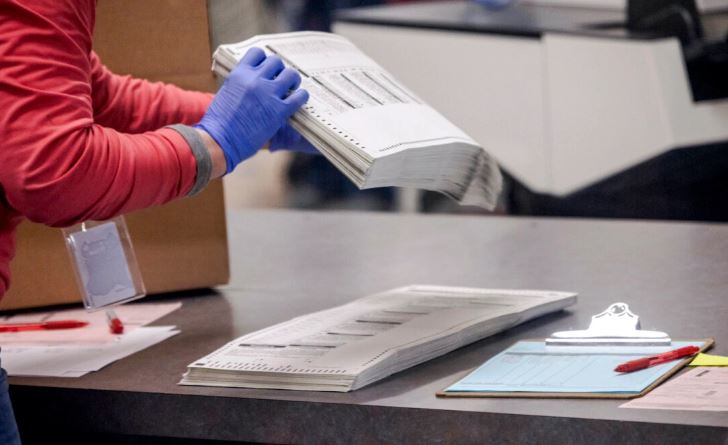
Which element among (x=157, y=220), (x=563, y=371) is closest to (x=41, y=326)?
(x=157, y=220)

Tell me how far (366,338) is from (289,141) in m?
0.30

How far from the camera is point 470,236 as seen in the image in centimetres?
156

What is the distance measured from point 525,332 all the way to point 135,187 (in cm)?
39

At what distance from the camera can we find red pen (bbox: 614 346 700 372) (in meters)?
0.91

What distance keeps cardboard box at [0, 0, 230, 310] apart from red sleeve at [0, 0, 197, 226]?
14.0 inches

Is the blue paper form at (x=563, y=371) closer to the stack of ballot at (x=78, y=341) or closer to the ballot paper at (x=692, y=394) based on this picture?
the ballot paper at (x=692, y=394)

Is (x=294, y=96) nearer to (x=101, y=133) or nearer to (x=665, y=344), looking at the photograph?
(x=101, y=133)

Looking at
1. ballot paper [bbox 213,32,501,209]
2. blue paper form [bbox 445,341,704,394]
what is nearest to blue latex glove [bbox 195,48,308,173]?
ballot paper [bbox 213,32,501,209]

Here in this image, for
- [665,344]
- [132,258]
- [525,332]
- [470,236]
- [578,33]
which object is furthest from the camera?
[578,33]

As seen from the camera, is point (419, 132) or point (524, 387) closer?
point (524, 387)

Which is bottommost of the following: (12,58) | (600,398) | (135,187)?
(600,398)

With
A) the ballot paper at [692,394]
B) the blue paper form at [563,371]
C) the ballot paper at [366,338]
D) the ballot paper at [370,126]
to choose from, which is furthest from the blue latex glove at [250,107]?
the ballot paper at [692,394]

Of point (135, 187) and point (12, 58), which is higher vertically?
point (12, 58)

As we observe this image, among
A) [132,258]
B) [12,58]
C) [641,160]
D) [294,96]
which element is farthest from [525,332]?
[641,160]
